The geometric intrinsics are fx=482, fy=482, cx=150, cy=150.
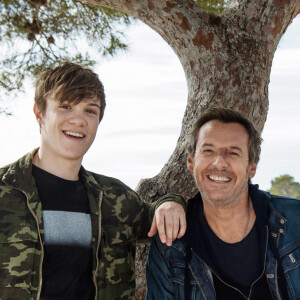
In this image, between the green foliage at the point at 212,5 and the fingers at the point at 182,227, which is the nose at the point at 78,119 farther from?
the green foliage at the point at 212,5

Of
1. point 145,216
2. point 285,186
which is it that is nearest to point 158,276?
point 145,216

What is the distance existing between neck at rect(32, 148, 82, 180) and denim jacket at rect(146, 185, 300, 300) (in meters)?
0.60

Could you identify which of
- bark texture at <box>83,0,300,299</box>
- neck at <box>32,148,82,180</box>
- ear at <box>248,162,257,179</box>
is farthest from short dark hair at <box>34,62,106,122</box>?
bark texture at <box>83,0,300,299</box>

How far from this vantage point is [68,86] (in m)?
2.75

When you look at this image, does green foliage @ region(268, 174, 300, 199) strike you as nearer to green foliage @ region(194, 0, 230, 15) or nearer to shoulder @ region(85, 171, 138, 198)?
green foliage @ region(194, 0, 230, 15)

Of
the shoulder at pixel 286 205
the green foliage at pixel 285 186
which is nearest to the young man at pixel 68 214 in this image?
the shoulder at pixel 286 205

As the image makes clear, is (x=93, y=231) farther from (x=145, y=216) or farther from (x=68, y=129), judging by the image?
(x=68, y=129)

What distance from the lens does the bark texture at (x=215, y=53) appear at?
158 inches

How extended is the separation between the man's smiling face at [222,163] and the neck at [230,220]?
0.15 ft

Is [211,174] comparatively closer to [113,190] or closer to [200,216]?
[200,216]

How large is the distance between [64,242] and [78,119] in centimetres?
67

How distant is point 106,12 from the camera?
22.3ft

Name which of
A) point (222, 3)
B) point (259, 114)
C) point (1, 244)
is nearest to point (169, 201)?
point (1, 244)

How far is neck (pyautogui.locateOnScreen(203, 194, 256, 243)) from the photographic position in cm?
271
